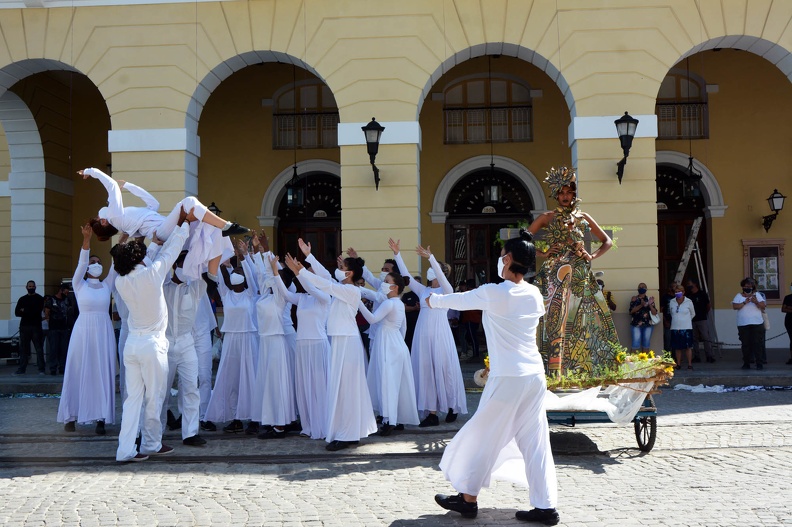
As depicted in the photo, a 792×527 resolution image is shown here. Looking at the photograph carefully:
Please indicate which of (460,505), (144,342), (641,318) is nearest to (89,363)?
(144,342)

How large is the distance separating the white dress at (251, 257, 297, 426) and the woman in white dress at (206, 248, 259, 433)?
0.28 metres

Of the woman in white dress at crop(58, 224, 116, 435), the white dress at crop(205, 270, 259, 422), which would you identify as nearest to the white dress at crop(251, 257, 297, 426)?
the white dress at crop(205, 270, 259, 422)

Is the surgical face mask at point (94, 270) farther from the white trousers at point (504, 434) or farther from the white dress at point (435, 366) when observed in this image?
the white trousers at point (504, 434)

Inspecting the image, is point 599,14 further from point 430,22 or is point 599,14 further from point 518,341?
point 518,341

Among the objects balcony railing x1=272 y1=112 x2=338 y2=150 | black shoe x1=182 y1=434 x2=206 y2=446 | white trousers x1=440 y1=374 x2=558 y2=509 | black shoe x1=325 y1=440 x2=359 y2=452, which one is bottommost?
black shoe x1=325 y1=440 x2=359 y2=452

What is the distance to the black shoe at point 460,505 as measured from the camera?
546 cm

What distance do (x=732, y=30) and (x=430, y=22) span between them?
16.7 ft

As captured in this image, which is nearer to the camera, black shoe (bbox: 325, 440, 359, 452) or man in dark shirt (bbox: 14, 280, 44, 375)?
black shoe (bbox: 325, 440, 359, 452)

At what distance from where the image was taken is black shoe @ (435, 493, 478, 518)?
Answer: 5.46 meters

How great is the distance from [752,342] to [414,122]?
→ 7.18m

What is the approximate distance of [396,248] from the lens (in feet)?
30.8

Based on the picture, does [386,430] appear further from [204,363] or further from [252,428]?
[204,363]

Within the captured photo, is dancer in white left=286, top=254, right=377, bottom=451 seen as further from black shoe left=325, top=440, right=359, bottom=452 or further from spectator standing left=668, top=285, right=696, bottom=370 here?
spectator standing left=668, top=285, right=696, bottom=370

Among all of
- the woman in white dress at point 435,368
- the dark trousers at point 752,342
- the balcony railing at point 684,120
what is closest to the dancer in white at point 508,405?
the woman in white dress at point 435,368
